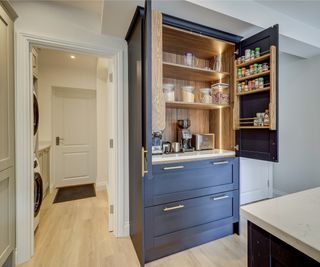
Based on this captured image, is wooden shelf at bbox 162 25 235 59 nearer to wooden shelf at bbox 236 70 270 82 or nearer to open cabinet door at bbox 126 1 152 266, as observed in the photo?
open cabinet door at bbox 126 1 152 266

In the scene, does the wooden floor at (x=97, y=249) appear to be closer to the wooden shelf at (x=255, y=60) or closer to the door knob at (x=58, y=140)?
the door knob at (x=58, y=140)

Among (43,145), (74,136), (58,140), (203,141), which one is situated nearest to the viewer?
(203,141)

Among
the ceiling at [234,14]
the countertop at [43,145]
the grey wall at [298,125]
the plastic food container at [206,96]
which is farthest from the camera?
the countertop at [43,145]

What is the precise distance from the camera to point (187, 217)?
1716mm

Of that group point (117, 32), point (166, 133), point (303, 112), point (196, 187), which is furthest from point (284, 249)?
point (303, 112)

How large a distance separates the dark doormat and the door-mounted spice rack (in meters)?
2.85

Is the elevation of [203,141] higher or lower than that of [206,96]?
lower

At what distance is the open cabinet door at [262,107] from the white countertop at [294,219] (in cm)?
94

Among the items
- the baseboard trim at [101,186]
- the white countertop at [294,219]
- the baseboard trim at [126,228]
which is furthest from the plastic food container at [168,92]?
the baseboard trim at [101,186]

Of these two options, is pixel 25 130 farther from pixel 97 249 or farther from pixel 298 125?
pixel 298 125

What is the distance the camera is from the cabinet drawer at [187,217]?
5.14 ft

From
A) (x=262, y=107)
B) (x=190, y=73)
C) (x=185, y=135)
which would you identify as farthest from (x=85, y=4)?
(x=262, y=107)

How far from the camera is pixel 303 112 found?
270 cm

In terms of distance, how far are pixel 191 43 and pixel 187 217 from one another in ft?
6.05
